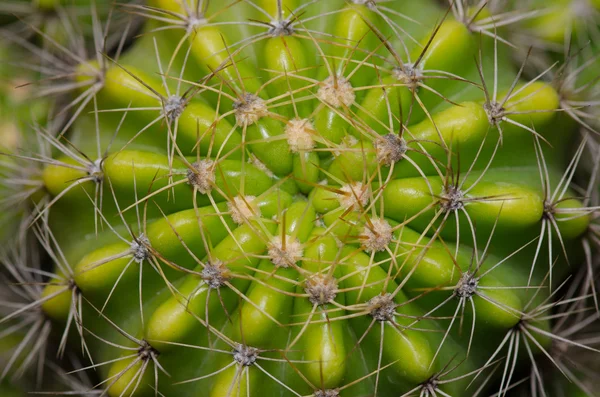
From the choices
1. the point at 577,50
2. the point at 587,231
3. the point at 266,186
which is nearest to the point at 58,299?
the point at 266,186

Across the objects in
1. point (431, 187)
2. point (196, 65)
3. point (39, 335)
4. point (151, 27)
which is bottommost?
point (39, 335)

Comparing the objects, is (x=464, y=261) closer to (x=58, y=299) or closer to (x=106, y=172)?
(x=106, y=172)

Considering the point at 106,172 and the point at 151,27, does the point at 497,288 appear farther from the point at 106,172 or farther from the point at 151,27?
→ the point at 151,27

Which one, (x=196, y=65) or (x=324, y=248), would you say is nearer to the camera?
(x=324, y=248)


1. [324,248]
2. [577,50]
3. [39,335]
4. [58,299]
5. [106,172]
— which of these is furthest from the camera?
[39,335]

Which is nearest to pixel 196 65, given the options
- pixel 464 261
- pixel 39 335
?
pixel 464 261

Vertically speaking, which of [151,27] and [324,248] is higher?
[151,27]

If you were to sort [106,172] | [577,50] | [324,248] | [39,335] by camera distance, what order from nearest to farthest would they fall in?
1. [324,248]
2. [106,172]
3. [577,50]
4. [39,335]
